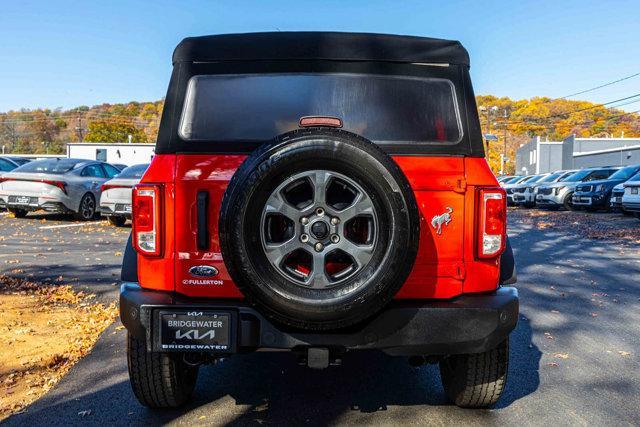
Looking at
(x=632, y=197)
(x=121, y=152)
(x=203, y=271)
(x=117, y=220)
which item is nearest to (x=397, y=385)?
(x=203, y=271)

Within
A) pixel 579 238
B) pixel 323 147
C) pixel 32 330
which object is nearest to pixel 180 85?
pixel 323 147

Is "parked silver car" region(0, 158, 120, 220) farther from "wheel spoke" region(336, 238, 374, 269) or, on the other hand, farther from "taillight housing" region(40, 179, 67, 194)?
"wheel spoke" region(336, 238, 374, 269)

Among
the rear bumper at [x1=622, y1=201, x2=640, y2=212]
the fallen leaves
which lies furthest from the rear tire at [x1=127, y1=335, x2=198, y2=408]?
the rear bumper at [x1=622, y1=201, x2=640, y2=212]

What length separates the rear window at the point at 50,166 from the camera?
46.8ft

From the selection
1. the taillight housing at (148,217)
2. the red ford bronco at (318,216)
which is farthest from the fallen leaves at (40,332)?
the taillight housing at (148,217)

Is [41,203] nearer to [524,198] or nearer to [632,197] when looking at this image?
[632,197]

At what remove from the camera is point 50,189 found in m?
13.7

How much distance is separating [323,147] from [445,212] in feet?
2.51

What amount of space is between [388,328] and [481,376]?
33.4 inches

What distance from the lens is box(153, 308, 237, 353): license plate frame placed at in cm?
275

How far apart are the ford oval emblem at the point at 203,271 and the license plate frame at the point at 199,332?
199mm

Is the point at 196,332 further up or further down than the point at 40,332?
further up

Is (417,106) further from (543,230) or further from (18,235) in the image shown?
(543,230)

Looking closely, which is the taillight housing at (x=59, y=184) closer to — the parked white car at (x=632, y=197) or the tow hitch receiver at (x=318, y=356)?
the tow hitch receiver at (x=318, y=356)
